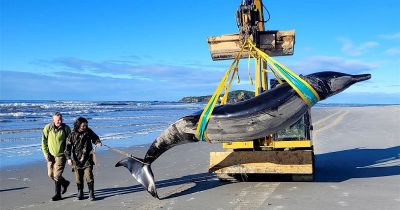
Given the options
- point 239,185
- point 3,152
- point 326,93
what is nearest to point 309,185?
point 239,185

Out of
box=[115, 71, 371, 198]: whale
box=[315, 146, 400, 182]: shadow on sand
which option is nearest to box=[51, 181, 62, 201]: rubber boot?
box=[115, 71, 371, 198]: whale

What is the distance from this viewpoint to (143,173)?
8.38 m

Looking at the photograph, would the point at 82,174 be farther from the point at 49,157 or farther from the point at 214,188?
the point at 214,188

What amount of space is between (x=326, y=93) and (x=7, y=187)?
24.0 feet


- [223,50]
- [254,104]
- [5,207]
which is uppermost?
[223,50]

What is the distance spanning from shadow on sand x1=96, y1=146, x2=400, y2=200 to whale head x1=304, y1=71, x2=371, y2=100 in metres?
2.97

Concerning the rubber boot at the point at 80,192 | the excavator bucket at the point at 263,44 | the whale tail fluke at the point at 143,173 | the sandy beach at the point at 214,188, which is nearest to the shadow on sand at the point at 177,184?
the sandy beach at the point at 214,188

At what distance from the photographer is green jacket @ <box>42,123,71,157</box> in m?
8.66

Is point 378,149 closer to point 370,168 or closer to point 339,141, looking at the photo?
point 339,141

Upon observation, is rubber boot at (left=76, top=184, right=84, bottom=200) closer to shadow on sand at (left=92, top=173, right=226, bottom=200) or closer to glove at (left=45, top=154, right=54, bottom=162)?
shadow on sand at (left=92, top=173, right=226, bottom=200)

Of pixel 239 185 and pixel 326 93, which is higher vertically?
pixel 326 93

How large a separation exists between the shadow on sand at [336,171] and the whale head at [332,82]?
9.74ft

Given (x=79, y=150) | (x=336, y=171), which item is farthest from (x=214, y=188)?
(x=336, y=171)

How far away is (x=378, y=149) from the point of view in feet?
49.3
